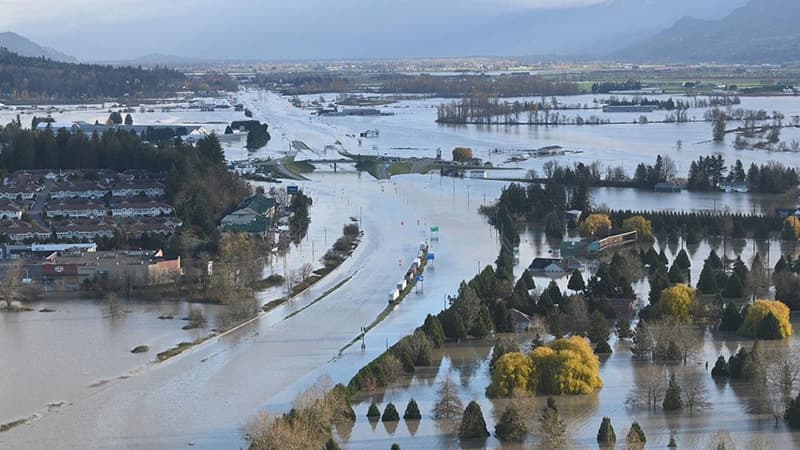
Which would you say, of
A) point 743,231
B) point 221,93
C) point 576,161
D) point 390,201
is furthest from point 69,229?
point 221,93

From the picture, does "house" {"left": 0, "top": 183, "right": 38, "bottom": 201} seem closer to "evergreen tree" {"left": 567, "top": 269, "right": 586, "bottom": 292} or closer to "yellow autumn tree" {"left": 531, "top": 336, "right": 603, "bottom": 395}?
"evergreen tree" {"left": 567, "top": 269, "right": 586, "bottom": 292}

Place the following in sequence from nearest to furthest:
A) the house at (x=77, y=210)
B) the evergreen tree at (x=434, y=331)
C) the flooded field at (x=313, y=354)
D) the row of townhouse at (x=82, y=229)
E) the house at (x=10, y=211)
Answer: the flooded field at (x=313, y=354) → the evergreen tree at (x=434, y=331) → the row of townhouse at (x=82, y=229) → the house at (x=10, y=211) → the house at (x=77, y=210)

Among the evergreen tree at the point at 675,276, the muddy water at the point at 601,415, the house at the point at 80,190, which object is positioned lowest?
the muddy water at the point at 601,415

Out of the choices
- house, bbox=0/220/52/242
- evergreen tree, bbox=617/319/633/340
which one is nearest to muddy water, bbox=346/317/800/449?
Result: evergreen tree, bbox=617/319/633/340

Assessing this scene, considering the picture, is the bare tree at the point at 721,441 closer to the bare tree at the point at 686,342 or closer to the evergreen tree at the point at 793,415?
the evergreen tree at the point at 793,415

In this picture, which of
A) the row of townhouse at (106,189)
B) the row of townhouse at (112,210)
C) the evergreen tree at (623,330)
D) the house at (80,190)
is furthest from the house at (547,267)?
the house at (80,190)
